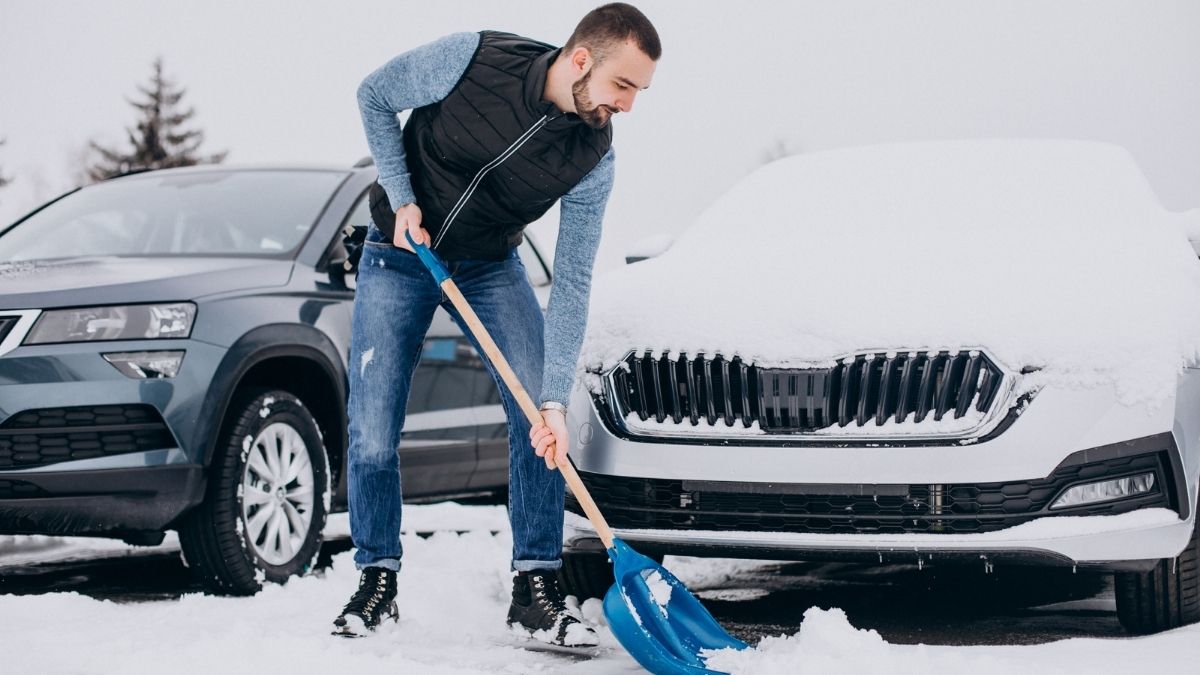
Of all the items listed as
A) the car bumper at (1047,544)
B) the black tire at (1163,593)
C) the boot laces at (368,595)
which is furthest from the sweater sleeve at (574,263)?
the black tire at (1163,593)

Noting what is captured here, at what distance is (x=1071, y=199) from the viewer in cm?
514

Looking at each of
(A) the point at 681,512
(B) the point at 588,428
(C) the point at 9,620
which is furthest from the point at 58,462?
(A) the point at 681,512

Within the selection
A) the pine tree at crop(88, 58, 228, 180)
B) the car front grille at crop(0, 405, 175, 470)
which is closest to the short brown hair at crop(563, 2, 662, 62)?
the car front grille at crop(0, 405, 175, 470)

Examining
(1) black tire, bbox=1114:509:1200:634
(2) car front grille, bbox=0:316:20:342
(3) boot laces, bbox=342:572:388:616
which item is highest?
(2) car front grille, bbox=0:316:20:342

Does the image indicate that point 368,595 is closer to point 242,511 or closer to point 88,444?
point 242,511

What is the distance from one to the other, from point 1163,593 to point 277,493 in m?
2.91

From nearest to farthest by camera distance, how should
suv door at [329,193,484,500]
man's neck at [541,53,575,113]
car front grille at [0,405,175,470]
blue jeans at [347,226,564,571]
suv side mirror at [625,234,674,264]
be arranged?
1. man's neck at [541,53,575,113]
2. blue jeans at [347,226,564,571]
3. car front grille at [0,405,175,470]
4. suv side mirror at [625,234,674,264]
5. suv door at [329,193,484,500]

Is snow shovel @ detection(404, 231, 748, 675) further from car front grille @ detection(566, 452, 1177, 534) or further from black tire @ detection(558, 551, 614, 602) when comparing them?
black tire @ detection(558, 551, 614, 602)

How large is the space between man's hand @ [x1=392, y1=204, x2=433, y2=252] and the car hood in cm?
120

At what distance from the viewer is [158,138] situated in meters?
48.7

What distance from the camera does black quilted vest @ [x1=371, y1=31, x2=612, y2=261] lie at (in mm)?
3855

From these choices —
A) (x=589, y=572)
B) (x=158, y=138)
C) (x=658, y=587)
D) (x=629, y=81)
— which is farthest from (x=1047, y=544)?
(x=158, y=138)

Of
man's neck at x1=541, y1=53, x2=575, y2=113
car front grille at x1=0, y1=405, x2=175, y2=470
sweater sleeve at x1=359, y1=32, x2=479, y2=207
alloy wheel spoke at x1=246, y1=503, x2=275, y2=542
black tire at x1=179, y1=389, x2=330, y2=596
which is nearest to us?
man's neck at x1=541, y1=53, x2=575, y2=113

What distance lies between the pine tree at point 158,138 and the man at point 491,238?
148 ft
